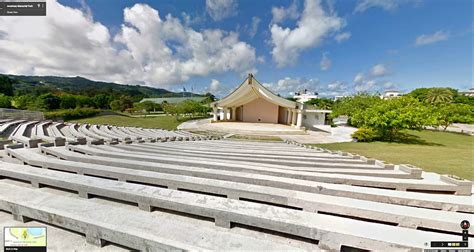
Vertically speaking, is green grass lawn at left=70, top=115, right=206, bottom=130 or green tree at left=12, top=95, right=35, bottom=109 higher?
green tree at left=12, top=95, right=35, bottom=109

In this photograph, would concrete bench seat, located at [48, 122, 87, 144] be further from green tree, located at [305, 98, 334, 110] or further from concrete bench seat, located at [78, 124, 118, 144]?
green tree, located at [305, 98, 334, 110]

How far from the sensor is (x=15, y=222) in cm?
202

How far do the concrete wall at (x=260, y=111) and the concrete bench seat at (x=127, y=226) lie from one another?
28.1 m

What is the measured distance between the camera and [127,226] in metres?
1.71

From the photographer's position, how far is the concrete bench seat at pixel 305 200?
1815 mm

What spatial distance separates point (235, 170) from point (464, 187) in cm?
323

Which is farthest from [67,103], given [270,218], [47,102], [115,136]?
[270,218]

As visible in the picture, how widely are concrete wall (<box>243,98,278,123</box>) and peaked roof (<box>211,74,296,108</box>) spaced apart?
3.27 m

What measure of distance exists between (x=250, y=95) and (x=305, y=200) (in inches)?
962

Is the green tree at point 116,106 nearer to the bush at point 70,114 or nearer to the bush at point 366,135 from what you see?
the bush at point 70,114

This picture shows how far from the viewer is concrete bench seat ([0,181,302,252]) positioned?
61.4 inches

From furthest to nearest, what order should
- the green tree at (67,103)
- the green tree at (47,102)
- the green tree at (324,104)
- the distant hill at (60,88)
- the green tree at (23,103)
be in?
the distant hill at (60,88), the green tree at (324,104), the green tree at (67,103), the green tree at (47,102), the green tree at (23,103)

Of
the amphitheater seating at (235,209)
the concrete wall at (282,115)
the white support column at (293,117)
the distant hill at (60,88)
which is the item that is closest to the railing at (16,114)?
the amphitheater seating at (235,209)

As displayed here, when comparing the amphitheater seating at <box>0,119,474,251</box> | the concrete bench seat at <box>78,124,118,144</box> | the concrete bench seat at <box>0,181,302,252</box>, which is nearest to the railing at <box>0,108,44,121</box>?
the concrete bench seat at <box>78,124,118,144</box>
